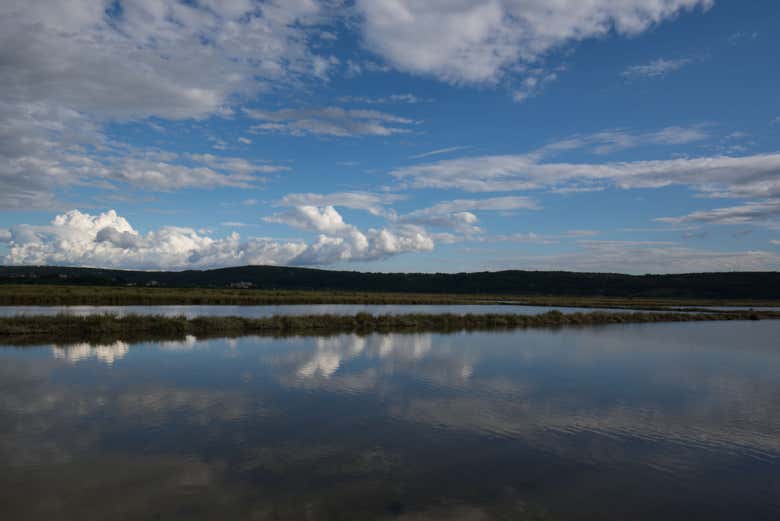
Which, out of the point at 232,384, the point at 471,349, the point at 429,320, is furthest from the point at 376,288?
the point at 232,384

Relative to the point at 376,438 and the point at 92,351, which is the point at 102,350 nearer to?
the point at 92,351

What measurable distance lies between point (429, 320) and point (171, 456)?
23.2m

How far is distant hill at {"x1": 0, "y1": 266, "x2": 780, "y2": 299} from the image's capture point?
96.6m

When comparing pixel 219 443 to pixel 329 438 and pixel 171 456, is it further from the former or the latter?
pixel 329 438

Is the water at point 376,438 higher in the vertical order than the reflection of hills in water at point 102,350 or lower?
higher

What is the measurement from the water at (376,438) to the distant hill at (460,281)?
249 feet

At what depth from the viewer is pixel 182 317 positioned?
2448 centimetres

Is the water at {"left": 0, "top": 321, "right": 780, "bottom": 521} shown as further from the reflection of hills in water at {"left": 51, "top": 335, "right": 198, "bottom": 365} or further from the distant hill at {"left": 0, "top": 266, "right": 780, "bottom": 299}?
the distant hill at {"left": 0, "top": 266, "right": 780, "bottom": 299}

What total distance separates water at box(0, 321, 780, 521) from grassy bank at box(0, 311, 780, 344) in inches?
154

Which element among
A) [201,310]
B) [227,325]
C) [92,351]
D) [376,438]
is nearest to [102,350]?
[92,351]

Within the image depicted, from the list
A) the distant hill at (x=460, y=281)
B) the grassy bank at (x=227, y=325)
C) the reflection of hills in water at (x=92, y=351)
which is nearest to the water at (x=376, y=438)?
the reflection of hills in water at (x=92, y=351)

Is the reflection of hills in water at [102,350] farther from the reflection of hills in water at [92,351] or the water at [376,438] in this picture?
the water at [376,438]

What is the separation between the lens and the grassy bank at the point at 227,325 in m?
21.2

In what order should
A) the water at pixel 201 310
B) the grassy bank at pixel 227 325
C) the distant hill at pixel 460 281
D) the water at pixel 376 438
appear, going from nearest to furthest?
the water at pixel 376 438, the grassy bank at pixel 227 325, the water at pixel 201 310, the distant hill at pixel 460 281
